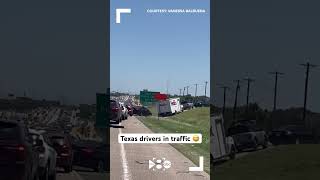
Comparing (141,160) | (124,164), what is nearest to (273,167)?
(141,160)

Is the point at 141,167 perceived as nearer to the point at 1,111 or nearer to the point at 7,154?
the point at 7,154

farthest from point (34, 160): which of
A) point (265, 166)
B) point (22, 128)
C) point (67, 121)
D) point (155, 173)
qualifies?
point (67, 121)

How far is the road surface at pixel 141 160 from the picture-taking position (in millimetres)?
17741

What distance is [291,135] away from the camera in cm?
4238

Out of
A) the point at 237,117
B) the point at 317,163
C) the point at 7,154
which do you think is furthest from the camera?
the point at 237,117

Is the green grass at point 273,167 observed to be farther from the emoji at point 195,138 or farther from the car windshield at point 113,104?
the emoji at point 195,138

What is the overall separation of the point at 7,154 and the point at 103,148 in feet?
41.5

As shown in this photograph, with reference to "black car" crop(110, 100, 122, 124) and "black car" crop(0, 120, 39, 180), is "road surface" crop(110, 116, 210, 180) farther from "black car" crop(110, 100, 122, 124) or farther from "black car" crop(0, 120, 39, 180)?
"black car" crop(0, 120, 39, 180)

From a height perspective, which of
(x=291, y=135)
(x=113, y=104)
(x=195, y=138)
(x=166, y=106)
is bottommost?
(x=291, y=135)

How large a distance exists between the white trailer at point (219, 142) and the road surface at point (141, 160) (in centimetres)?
123

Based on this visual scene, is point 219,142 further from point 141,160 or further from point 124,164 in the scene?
point 124,164

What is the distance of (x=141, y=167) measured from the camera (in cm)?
2036

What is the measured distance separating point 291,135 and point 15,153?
33.0 m

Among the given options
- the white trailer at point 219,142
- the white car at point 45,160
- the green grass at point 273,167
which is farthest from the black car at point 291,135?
the white car at point 45,160
